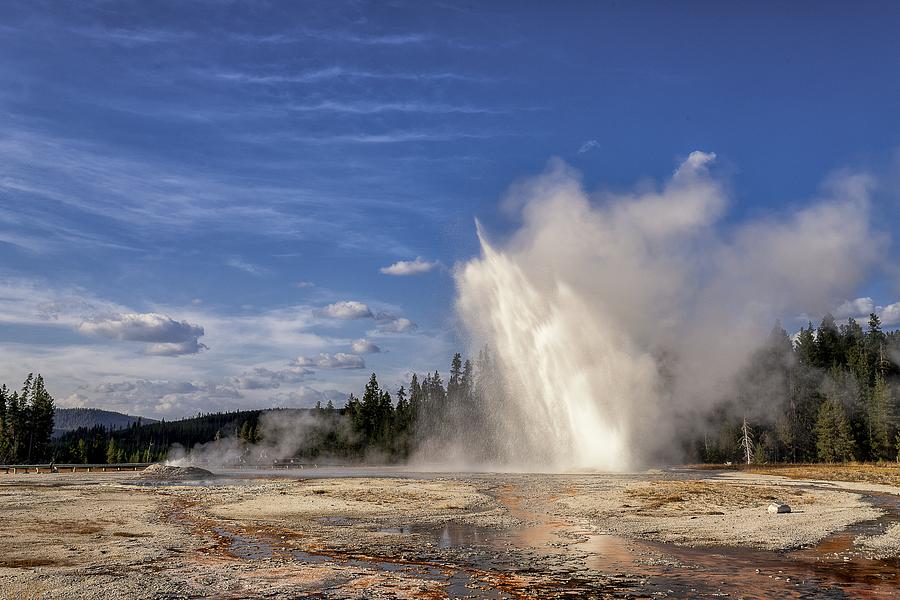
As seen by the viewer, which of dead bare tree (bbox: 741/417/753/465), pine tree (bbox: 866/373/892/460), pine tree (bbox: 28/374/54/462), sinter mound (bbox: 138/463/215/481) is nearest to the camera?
sinter mound (bbox: 138/463/215/481)

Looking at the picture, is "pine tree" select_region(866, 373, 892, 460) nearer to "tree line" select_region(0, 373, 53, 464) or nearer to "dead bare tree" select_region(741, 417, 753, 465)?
"dead bare tree" select_region(741, 417, 753, 465)

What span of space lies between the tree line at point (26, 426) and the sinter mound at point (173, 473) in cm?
4566

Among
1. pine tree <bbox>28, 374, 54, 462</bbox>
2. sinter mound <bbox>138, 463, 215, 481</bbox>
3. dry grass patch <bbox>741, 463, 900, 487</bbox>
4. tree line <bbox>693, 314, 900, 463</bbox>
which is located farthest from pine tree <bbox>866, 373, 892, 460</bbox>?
pine tree <bbox>28, 374, 54, 462</bbox>

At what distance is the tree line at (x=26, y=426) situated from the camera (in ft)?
345

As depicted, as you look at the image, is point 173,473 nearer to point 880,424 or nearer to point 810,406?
point 880,424

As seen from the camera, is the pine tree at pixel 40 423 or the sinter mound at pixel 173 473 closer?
the sinter mound at pixel 173 473

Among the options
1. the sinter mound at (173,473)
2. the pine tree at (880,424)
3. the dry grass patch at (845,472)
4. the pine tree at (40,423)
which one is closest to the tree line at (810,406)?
the pine tree at (880,424)

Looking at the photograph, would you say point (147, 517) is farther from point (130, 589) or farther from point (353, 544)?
point (130, 589)

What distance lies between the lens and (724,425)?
4237 inches

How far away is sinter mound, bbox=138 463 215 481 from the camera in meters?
70.1

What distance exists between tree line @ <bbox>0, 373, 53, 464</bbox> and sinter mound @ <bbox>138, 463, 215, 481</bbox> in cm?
4566

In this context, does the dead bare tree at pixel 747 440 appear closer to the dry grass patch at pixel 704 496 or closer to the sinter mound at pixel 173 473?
the dry grass patch at pixel 704 496

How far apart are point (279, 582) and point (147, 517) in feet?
62.5

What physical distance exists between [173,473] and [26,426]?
51.9 meters
